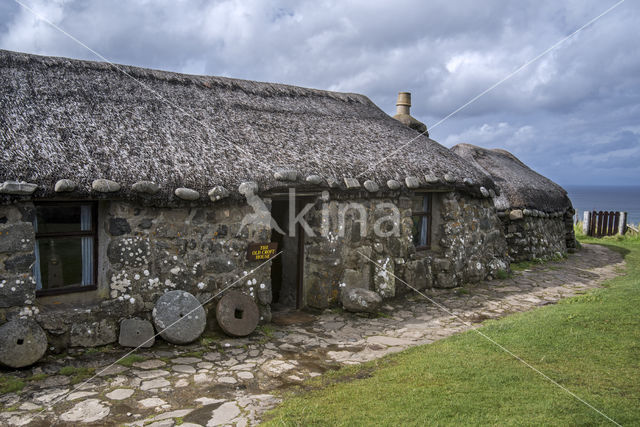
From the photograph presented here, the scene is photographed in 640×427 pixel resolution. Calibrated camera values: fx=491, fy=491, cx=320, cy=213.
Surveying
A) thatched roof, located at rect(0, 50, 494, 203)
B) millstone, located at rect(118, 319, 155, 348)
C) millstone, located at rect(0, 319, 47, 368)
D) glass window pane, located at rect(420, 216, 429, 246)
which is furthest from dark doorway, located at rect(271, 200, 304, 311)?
millstone, located at rect(0, 319, 47, 368)

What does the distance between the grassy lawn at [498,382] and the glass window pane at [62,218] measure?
3.71 meters

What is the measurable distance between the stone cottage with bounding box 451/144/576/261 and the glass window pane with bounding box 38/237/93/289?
34.8 ft

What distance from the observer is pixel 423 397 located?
4832 mm

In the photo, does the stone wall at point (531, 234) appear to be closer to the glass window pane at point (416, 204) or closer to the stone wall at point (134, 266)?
the glass window pane at point (416, 204)

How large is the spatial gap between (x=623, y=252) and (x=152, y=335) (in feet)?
52.5

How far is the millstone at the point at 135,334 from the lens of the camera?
6.42 m

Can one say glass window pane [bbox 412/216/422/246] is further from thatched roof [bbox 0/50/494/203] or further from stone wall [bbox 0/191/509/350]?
thatched roof [bbox 0/50/494/203]

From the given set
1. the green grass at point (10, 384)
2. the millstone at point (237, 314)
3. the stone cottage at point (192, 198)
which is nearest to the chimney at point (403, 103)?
the stone cottage at point (192, 198)

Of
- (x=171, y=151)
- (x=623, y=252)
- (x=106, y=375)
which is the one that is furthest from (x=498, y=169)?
(x=106, y=375)

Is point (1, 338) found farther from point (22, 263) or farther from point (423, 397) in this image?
point (423, 397)

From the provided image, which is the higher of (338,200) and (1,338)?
(338,200)

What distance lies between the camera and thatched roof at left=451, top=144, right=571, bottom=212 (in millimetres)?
14337

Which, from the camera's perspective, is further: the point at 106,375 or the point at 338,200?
the point at 338,200

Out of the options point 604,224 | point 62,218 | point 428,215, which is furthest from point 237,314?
point 604,224
